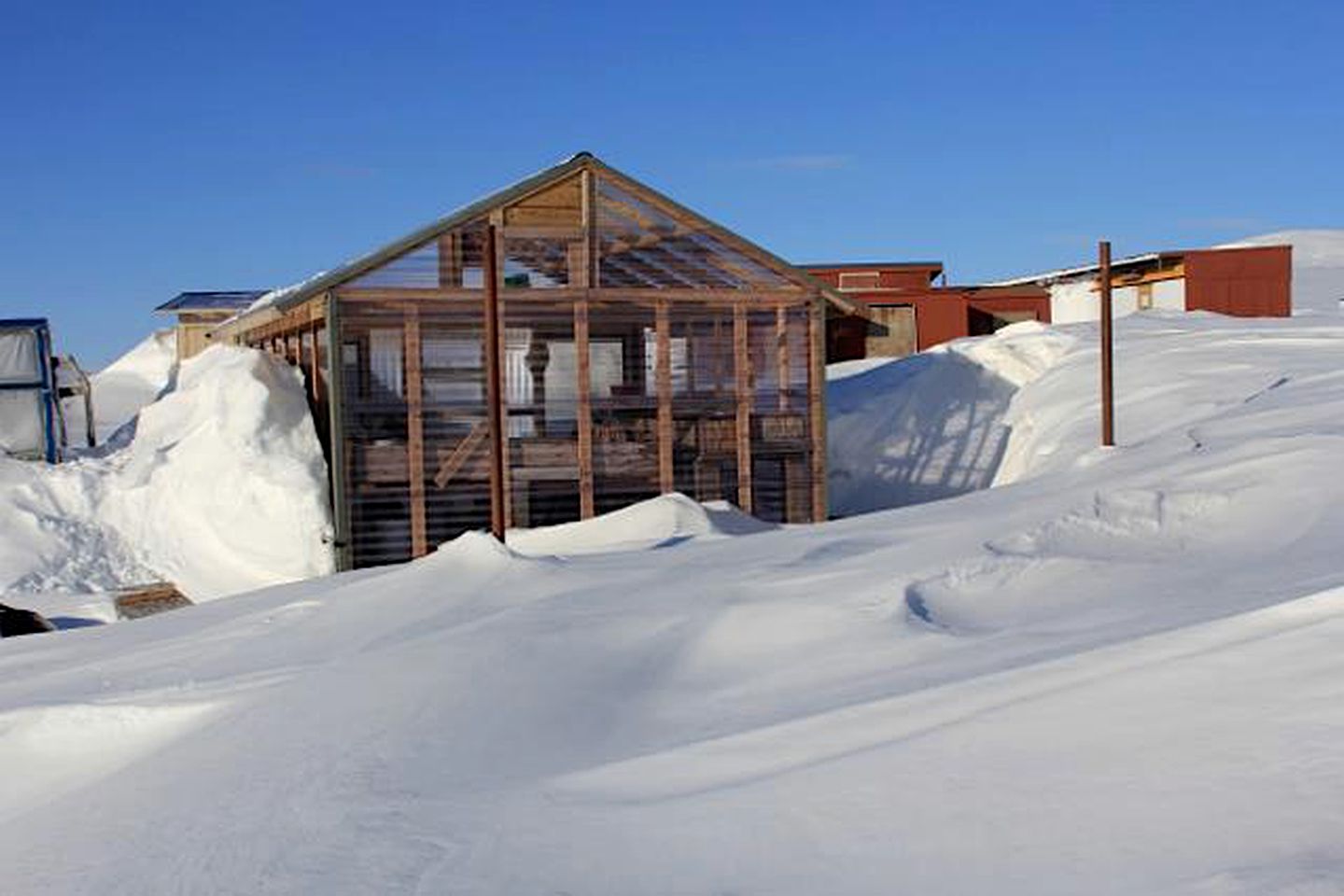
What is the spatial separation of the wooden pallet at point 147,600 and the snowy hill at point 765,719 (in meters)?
6.29

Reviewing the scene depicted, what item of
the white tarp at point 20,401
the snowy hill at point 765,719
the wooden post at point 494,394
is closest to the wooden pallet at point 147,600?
the wooden post at point 494,394

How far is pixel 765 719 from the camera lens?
4.64 m

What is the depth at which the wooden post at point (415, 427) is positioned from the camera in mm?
14664

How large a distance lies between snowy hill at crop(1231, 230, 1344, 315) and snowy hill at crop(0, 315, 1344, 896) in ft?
149

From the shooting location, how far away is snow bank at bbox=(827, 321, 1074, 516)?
21219mm

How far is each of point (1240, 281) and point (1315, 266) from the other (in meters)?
36.7

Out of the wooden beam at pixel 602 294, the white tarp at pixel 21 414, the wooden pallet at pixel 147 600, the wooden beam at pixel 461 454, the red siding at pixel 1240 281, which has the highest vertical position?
the red siding at pixel 1240 281

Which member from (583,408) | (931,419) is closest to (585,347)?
(583,408)

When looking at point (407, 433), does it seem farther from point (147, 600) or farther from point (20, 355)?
point (20, 355)

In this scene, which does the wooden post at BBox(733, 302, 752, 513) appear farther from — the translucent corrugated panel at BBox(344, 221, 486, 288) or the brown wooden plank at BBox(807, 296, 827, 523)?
the translucent corrugated panel at BBox(344, 221, 486, 288)

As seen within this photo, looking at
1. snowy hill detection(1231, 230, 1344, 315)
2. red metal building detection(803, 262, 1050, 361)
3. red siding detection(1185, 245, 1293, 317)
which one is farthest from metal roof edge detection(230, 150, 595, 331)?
snowy hill detection(1231, 230, 1344, 315)

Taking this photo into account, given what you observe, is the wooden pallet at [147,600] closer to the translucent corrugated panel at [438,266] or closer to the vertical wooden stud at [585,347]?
the translucent corrugated panel at [438,266]

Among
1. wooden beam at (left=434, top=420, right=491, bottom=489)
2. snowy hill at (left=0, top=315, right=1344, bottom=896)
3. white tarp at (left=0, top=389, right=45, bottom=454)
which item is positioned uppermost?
white tarp at (left=0, top=389, right=45, bottom=454)

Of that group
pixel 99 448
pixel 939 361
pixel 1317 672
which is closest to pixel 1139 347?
pixel 939 361
